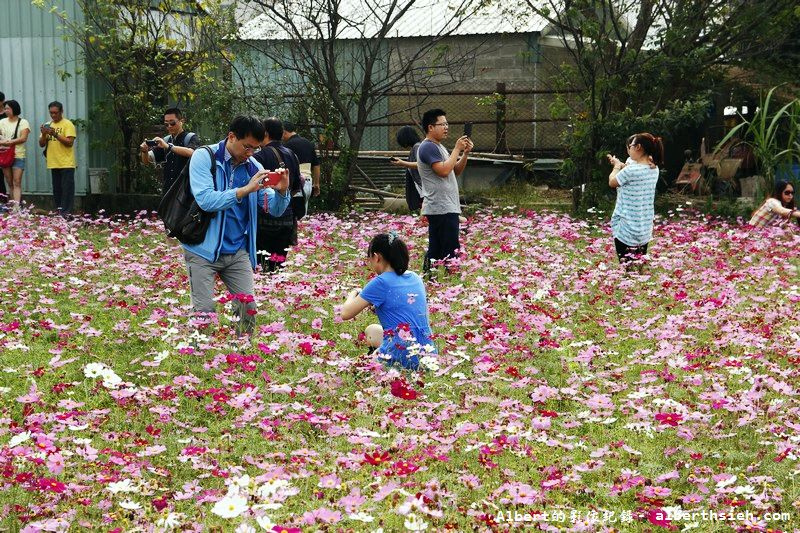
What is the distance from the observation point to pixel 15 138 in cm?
1405

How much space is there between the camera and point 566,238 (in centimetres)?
1145

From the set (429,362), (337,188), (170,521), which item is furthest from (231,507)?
(337,188)

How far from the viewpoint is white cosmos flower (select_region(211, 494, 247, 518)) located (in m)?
3.43

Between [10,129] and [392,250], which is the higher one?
[10,129]

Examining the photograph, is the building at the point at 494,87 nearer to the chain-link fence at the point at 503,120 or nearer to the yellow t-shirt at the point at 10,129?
the chain-link fence at the point at 503,120

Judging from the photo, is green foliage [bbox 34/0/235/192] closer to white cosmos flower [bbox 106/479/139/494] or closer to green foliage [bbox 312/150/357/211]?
green foliage [bbox 312/150/357/211]

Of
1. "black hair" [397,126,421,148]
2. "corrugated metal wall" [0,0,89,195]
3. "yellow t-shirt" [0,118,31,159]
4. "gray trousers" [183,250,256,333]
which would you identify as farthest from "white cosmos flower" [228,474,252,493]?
"corrugated metal wall" [0,0,89,195]

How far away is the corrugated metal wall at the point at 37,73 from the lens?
50.9 feet

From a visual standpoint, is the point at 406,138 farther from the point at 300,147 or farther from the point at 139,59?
the point at 139,59

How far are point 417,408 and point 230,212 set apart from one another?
1.71 metres

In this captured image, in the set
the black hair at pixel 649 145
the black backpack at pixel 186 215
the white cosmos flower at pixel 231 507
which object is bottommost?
the white cosmos flower at pixel 231 507

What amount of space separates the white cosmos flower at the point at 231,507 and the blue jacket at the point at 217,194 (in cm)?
270

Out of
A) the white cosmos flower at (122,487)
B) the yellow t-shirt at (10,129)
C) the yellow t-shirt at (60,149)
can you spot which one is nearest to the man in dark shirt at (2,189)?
the yellow t-shirt at (10,129)

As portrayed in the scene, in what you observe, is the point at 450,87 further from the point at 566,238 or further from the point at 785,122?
the point at 566,238
